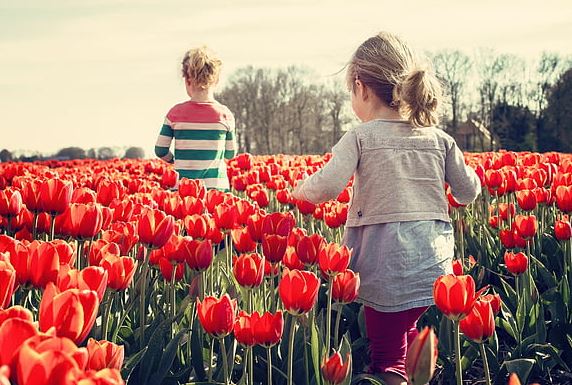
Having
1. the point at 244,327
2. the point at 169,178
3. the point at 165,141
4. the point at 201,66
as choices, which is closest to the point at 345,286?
the point at 244,327

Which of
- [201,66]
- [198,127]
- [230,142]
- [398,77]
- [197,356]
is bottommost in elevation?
[197,356]

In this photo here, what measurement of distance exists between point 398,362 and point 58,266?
1943 mm

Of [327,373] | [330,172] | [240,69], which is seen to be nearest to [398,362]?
[330,172]

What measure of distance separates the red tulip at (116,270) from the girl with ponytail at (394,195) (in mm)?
1190

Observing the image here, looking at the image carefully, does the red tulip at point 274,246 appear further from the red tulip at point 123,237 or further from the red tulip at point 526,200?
the red tulip at point 526,200

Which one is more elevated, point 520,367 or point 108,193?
point 108,193

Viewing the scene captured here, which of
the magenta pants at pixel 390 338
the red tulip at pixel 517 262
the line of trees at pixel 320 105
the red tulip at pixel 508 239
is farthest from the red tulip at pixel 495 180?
the line of trees at pixel 320 105

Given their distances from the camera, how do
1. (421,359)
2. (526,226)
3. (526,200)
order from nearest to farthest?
(421,359) → (526,226) → (526,200)

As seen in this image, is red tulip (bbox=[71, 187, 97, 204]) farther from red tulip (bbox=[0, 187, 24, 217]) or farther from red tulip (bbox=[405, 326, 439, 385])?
red tulip (bbox=[405, 326, 439, 385])

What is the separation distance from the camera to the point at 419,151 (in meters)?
3.68

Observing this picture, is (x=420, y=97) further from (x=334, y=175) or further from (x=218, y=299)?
(x=218, y=299)

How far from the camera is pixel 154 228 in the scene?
10.1 feet

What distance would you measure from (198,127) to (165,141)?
0.34 m

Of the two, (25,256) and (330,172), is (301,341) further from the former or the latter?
(25,256)
